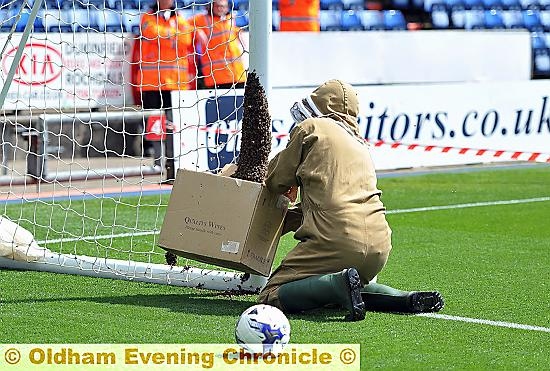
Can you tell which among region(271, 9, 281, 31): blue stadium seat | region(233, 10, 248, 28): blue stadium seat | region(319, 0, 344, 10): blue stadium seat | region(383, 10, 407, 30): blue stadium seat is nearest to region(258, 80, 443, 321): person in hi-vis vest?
region(233, 10, 248, 28): blue stadium seat

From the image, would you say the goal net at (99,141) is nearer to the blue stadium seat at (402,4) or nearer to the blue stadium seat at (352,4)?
the blue stadium seat at (352,4)

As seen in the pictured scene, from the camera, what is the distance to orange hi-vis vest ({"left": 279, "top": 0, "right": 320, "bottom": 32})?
17188 millimetres

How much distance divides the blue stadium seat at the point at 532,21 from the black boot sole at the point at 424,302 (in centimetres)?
1564

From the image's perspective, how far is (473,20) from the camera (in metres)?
21.4

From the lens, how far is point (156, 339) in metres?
5.96

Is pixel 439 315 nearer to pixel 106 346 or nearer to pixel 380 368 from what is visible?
pixel 380 368

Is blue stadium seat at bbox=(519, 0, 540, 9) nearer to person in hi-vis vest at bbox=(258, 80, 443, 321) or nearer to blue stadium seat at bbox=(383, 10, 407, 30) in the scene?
blue stadium seat at bbox=(383, 10, 407, 30)

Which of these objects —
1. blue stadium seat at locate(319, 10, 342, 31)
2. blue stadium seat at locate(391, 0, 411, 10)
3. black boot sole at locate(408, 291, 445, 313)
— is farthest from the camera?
blue stadium seat at locate(391, 0, 411, 10)

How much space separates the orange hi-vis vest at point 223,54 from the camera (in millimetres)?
8844

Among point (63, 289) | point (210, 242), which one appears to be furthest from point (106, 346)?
point (63, 289)

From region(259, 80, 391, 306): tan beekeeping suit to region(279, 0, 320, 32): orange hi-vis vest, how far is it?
10523 millimetres

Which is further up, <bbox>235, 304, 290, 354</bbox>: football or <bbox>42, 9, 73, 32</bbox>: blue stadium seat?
<bbox>42, 9, 73, 32</bbox>: blue stadium seat

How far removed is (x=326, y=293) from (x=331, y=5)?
46.6 feet

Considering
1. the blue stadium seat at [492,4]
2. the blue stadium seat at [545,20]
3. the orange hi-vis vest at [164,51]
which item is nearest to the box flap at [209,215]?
the orange hi-vis vest at [164,51]
